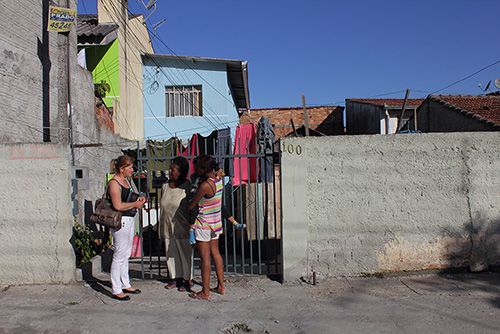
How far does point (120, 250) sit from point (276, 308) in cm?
182

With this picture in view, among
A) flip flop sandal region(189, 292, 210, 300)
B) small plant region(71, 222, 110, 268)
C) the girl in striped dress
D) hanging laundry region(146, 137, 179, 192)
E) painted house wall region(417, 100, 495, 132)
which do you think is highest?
painted house wall region(417, 100, 495, 132)

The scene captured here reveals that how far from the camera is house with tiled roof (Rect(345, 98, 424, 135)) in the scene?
70.4ft

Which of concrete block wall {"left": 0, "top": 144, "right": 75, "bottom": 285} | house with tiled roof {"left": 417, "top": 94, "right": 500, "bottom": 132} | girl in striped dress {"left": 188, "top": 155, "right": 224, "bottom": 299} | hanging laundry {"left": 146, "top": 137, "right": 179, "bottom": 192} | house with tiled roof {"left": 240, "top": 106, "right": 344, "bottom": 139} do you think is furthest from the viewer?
house with tiled roof {"left": 240, "top": 106, "right": 344, "bottom": 139}

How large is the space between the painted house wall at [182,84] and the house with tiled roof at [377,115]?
24.2 feet

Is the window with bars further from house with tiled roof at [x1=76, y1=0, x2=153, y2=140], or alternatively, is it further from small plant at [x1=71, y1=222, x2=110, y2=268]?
small plant at [x1=71, y1=222, x2=110, y2=268]

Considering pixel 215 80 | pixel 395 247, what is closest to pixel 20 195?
pixel 395 247

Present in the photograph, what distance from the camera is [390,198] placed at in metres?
5.75

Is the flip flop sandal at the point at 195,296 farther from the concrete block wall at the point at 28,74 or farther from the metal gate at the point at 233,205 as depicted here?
the concrete block wall at the point at 28,74

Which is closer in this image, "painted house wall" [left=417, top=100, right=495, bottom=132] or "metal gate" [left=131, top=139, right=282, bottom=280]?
"metal gate" [left=131, top=139, right=282, bottom=280]

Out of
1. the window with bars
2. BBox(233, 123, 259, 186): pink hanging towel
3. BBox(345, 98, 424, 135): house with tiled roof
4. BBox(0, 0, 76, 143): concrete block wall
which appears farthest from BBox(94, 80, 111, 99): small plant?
BBox(345, 98, 424, 135): house with tiled roof

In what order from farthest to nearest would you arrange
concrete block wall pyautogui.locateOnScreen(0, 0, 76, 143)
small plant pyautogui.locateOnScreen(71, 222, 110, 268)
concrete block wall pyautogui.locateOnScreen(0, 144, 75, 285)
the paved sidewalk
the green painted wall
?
1. the green painted wall
2. concrete block wall pyautogui.locateOnScreen(0, 0, 76, 143)
3. small plant pyautogui.locateOnScreen(71, 222, 110, 268)
4. concrete block wall pyautogui.locateOnScreen(0, 144, 75, 285)
5. the paved sidewalk

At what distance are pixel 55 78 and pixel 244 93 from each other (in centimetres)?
1574

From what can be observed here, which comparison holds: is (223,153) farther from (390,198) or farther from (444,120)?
(444,120)

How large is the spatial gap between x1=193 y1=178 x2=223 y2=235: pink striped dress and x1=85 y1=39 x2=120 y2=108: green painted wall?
10961 mm
